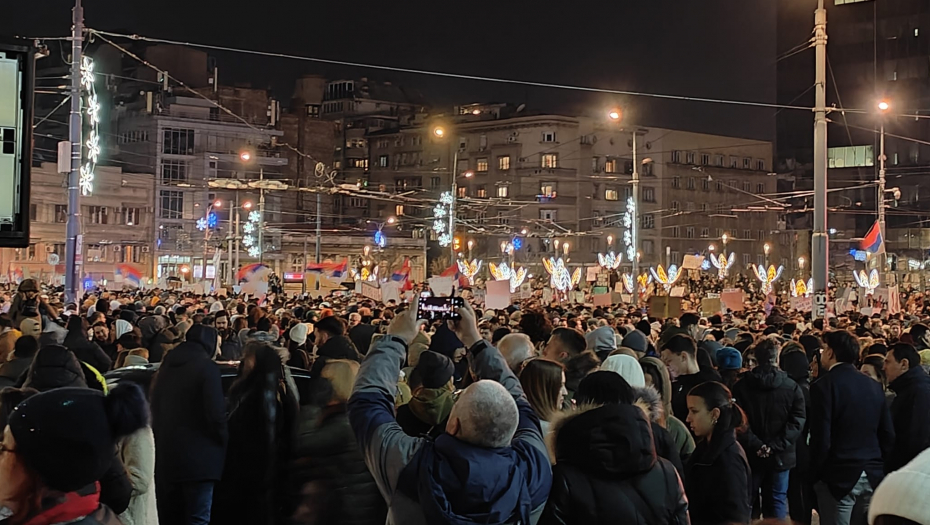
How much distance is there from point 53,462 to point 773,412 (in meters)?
5.94

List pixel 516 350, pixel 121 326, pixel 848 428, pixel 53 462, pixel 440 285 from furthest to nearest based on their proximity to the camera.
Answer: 1. pixel 440 285
2. pixel 121 326
3. pixel 848 428
4. pixel 516 350
5. pixel 53 462

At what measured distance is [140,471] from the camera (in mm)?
4758

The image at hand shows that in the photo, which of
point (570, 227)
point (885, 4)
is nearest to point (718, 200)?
point (570, 227)

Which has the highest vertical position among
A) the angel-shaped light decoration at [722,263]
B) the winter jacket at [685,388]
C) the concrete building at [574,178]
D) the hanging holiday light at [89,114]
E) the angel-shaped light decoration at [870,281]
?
the concrete building at [574,178]

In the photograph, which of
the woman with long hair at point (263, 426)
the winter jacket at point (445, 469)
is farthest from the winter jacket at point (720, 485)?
the woman with long hair at point (263, 426)

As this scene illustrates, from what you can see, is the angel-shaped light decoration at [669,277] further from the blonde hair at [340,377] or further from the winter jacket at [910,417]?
the blonde hair at [340,377]

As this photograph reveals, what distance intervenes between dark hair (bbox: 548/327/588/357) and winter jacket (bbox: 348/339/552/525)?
3192 millimetres

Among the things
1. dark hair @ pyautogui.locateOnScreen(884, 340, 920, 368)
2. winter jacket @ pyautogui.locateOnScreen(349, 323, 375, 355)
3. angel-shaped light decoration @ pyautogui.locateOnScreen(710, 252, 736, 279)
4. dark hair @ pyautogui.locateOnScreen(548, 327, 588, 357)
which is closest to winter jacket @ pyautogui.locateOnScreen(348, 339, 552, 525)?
dark hair @ pyautogui.locateOnScreen(548, 327, 588, 357)

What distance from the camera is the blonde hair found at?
225 inches

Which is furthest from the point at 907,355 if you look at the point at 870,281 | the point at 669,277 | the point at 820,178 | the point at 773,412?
the point at 669,277

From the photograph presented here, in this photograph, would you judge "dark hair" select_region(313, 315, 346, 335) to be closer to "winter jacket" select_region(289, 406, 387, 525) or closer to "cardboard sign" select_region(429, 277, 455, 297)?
"winter jacket" select_region(289, 406, 387, 525)

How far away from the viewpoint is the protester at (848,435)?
757 centimetres

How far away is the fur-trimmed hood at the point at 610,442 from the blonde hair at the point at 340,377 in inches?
70.8

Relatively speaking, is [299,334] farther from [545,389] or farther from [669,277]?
[669,277]
